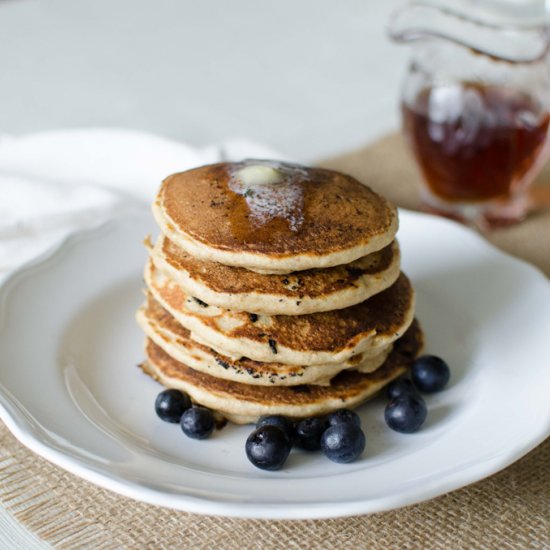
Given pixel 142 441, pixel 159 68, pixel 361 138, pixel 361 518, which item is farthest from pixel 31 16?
pixel 361 518

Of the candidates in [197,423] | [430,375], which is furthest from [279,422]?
[430,375]

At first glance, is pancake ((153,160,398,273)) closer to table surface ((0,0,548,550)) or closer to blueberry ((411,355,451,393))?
blueberry ((411,355,451,393))

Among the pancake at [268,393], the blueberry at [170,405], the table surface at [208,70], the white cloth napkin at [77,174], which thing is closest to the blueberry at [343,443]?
the pancake at [268,393]

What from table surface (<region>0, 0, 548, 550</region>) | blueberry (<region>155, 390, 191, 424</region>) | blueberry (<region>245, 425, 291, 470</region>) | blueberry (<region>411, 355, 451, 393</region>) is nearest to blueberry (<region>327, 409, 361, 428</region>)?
blueberry (<region>245, 425, 291, 470</region>)

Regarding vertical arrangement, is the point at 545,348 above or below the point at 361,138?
above

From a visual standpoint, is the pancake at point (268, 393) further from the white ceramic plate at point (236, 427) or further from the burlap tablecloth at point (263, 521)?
the burlap tablecloth at point (263, 521)

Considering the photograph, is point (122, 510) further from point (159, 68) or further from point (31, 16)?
point (31, 16)
